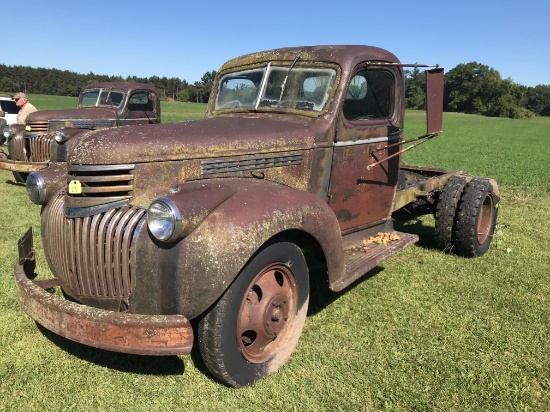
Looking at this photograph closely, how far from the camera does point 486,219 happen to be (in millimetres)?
5422

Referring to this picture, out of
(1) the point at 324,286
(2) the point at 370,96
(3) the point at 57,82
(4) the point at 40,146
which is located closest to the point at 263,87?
(2) the point at 370,96

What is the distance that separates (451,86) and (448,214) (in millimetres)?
83906

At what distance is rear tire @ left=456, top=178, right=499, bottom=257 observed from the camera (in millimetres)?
4840

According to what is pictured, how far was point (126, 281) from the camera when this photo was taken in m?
2.48

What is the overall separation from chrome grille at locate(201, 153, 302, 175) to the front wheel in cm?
65


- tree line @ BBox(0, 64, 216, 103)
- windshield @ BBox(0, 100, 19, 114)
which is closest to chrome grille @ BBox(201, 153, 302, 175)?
windshield @ BBox(0, 100, 19, 114)

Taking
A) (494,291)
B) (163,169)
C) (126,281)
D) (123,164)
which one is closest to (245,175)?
(163,169)

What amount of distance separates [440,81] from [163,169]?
2.46 metres

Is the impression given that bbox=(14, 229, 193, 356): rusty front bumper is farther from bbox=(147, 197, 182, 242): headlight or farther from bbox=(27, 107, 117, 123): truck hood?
bbox=(27, 107, 117, 123): truck hood

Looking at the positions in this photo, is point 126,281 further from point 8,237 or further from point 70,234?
point 8,237

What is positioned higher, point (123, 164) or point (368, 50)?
point (368, 50)

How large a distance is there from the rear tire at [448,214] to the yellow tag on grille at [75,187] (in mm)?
3732

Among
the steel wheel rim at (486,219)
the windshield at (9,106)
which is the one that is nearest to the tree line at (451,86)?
the windshield at (9,106)

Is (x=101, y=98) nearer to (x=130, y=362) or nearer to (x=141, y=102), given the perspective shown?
(x=141, y=102)
